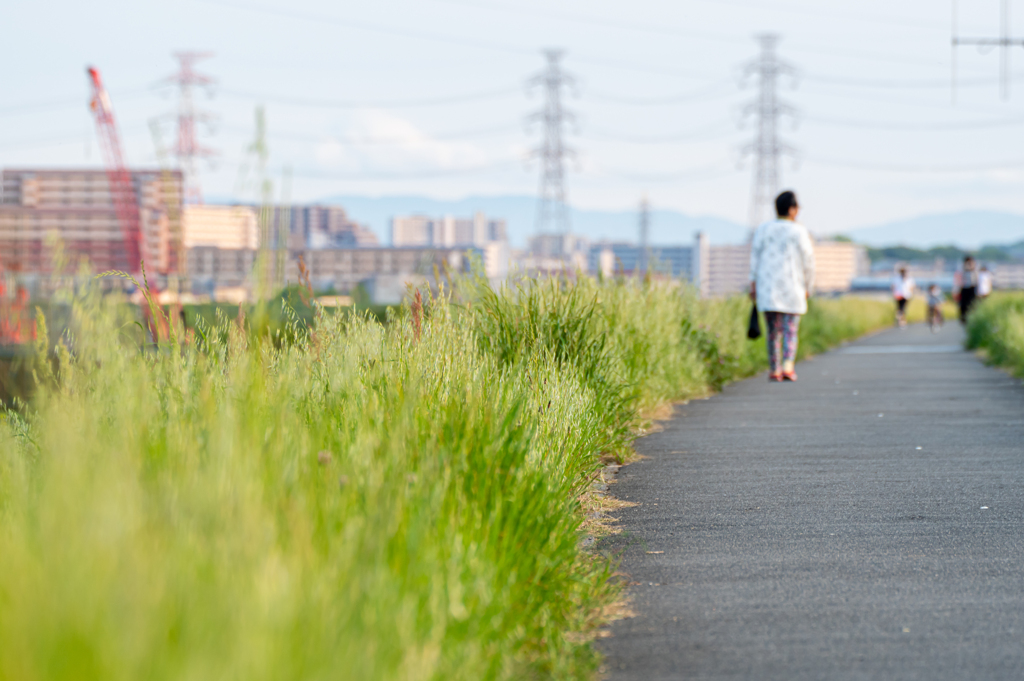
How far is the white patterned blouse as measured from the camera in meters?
10.8

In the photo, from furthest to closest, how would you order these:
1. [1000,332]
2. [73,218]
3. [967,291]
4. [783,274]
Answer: [73,218] < [967,291] < [1000,332] < [783,274]

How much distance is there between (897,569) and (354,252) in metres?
167

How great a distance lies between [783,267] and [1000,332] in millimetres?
7023

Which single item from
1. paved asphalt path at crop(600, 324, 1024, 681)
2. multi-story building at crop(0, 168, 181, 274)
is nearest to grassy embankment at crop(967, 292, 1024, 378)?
paved asphalt path at crop(600, 324, 1024, 681)

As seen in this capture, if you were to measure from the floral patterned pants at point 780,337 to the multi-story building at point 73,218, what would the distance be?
58.4 m

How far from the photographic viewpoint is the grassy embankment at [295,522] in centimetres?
201

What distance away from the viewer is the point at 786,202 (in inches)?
437

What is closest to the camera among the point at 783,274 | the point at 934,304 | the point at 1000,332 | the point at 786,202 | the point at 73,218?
the point at 783,274

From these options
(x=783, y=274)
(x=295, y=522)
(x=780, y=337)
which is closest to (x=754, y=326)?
(x=780, y=337)

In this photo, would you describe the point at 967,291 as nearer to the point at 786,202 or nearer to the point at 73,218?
the point at 786,202

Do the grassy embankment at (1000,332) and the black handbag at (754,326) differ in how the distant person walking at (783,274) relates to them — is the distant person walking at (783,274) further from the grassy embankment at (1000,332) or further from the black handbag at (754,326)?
the grassy embankment at (1000,332)

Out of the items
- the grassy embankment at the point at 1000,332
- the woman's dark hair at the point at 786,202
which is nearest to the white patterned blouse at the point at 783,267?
the woman's dark hair at the point at 786,202

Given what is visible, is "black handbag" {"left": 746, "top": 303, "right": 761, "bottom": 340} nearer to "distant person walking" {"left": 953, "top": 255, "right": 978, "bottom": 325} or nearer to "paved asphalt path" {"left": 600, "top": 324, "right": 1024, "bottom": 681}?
"paved asphalt path" {"left": 600, "top": 324, "right": 1024, "bottom": 681}

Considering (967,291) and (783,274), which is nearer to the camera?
(783,274)
